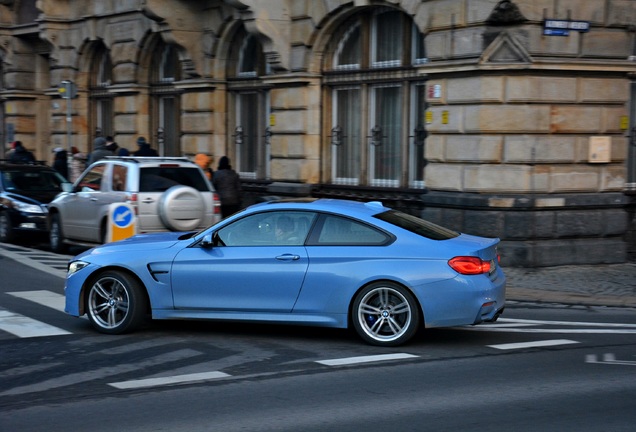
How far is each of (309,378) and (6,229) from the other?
535 inches

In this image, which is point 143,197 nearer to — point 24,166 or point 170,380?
point 24,166

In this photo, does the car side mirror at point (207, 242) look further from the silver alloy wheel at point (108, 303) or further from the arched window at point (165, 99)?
the arched window at point (165, 99)

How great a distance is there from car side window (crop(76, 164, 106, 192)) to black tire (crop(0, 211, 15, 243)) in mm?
2837

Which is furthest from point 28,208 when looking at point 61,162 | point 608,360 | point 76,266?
point 608,360

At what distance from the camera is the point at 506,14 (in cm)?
1566

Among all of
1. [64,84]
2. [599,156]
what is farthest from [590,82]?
[64,84]

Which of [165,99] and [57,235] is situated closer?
[57,235]

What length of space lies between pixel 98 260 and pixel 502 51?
26.5 ft

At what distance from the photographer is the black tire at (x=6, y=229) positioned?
66.3 ft

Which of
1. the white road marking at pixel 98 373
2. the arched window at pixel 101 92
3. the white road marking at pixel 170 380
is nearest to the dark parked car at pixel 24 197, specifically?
the arched window at pixel 101 92

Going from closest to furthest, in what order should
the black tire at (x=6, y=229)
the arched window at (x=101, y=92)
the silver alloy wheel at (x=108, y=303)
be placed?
the silver alloy wheel at (x=108, y=303)
the black tire at (x=6, y=229)
the arched window at (x=101, y=92)

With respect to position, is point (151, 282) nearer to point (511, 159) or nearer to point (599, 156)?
point (511, 159)

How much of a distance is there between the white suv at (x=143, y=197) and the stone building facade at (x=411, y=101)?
3795 mm

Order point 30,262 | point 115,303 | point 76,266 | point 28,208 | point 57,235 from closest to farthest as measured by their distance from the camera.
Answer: point 115,303 < point 76,266 < point 30,262 < point 57,235 < point 28,208
